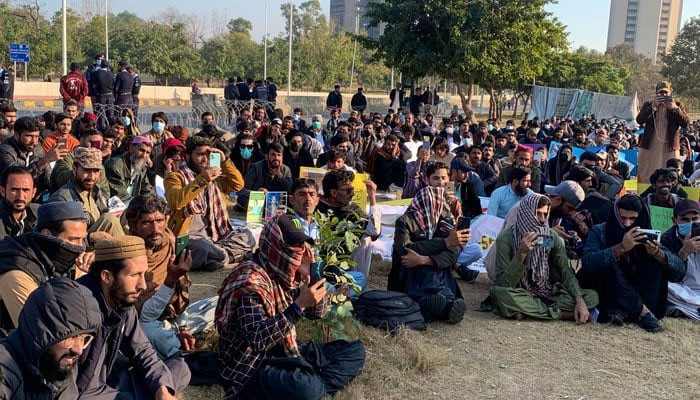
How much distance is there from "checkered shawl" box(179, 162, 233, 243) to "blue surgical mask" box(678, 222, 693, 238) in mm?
4395

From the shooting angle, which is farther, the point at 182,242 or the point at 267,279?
the point at 182,242

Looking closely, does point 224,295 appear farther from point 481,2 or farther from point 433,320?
point 481,2

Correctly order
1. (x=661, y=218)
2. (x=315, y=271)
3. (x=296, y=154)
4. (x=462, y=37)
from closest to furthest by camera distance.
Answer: (x=315, y=271) < (x=661, y=218) < (x=296, y=154) < (x=462, y=37)

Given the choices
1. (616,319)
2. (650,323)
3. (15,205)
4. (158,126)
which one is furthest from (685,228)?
(158,126)

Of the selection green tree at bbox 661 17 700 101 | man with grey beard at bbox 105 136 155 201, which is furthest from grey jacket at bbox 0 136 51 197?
green tree at bbox 661 17 700 101

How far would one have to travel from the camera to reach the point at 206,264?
6824 millimetres

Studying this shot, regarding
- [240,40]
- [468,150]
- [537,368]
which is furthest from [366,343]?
[240,40]

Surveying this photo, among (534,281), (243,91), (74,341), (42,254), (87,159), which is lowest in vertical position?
(534,281)

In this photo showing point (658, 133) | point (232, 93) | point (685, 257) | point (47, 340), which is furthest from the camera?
point (232, 93)

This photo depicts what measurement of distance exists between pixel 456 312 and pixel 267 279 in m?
2.44

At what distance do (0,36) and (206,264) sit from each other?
113ft

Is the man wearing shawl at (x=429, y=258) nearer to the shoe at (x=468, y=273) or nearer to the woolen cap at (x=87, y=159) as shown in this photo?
the shoe at (x=468, y=273)

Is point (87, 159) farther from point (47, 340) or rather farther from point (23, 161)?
point (47, 340)

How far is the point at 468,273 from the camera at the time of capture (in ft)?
23.4
